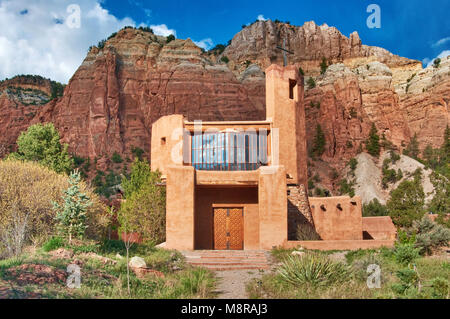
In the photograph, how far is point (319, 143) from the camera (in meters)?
64.9

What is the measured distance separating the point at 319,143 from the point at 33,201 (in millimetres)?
54668

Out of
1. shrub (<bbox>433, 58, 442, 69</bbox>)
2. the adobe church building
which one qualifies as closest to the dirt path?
the adobe church building

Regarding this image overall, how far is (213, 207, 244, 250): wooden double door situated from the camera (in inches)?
698

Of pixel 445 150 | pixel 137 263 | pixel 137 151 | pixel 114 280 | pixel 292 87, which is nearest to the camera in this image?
pixel 114 280

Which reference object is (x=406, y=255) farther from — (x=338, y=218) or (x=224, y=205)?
(x=338, y=218)

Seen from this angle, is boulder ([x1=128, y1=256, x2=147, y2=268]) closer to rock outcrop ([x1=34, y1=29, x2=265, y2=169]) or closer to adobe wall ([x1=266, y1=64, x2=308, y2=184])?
adobe wall ([x1=266, y1=64, x2=308, y2=184])

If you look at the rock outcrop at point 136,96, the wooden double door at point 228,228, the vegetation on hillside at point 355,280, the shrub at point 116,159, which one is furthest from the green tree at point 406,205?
the shrub at point 116,159

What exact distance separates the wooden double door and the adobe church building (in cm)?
4

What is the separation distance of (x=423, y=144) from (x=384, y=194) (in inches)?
660

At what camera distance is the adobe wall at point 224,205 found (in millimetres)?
17656

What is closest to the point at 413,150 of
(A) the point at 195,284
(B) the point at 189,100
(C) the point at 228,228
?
(B) the point at 189,100

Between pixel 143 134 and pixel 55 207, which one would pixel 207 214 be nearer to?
pixel 55 207

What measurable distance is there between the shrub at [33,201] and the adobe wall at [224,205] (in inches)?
154

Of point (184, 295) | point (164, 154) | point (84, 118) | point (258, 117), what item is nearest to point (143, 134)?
point (84, 118)
